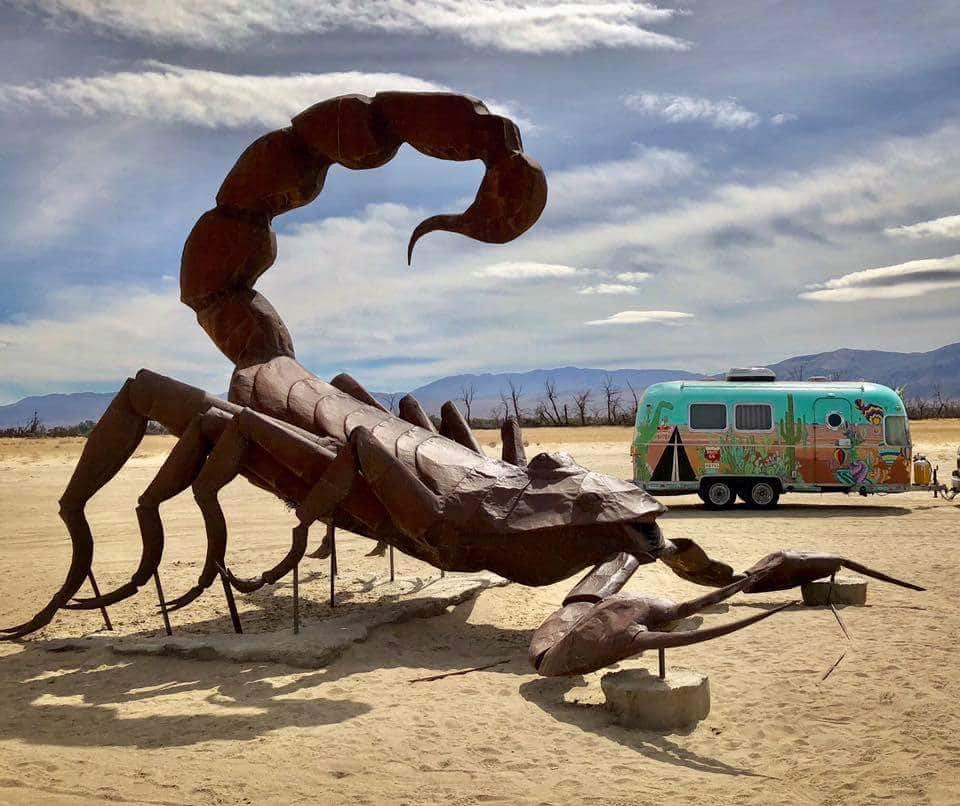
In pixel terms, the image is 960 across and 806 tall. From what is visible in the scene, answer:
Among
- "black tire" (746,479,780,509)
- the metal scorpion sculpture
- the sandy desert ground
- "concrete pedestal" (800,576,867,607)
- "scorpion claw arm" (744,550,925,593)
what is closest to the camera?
the sandy desert ground

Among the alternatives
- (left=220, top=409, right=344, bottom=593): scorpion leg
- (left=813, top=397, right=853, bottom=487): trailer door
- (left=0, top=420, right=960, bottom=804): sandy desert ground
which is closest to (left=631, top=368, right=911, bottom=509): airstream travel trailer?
(left=813, top=397, right=853, bottom=487): trailer door

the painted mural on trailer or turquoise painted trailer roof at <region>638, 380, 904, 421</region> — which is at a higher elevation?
turquoise painted trailer roof at <region>638, 380, 904, 421</region>

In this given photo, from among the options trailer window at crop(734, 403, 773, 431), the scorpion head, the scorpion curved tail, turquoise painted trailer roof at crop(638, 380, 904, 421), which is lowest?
the scorpion head

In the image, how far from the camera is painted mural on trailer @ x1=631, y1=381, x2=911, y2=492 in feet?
52.9

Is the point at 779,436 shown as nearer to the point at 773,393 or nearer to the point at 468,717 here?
the point at 773,393

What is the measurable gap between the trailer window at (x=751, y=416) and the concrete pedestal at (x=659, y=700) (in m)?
11.8

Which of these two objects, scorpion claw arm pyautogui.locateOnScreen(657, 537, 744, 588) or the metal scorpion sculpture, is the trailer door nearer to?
scorpion claw arm pyautogui.locateOnScreen(657, 537, 744, 588)

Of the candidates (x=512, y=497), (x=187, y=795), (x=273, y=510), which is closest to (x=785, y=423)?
(x=273, y=510)

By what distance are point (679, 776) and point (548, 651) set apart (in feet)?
3.59

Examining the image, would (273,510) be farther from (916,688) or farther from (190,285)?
(916,688)

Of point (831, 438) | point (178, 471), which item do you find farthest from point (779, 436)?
point (178, 471)

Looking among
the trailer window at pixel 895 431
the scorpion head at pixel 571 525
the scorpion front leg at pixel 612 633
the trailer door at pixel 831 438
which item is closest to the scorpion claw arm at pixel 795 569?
the scorpion front leg at pixel 612 633

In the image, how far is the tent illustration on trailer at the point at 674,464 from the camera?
53.7 ft

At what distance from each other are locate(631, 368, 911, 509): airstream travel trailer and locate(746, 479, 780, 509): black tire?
0.02 metres
